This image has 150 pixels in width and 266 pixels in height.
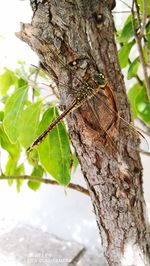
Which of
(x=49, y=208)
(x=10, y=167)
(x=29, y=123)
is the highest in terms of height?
(x=29, y=123)

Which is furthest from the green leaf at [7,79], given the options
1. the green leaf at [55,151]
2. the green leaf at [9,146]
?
the green leaf at [55,151]

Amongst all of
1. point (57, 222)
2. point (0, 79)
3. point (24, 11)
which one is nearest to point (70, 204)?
point (57, 222)

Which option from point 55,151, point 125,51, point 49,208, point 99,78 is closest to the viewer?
point 99,78

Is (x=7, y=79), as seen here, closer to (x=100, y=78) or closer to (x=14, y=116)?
(x=14, y=116)

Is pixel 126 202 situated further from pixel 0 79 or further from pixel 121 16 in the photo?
pixel 121 16

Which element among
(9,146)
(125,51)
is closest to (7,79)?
(9,146)

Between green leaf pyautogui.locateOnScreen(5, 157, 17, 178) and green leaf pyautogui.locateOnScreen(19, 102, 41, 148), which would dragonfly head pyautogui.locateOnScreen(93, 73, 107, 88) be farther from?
green leaf pyautogui.locateOnScreen(5, 157, 17, 178)
